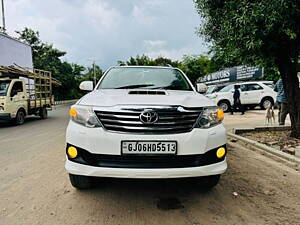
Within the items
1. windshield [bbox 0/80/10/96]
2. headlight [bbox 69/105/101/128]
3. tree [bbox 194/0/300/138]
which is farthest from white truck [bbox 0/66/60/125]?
headlight [bbox 69/105/101/128]

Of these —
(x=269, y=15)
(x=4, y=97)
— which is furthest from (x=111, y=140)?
(x=4, y=97)

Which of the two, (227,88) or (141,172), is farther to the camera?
(227,88)

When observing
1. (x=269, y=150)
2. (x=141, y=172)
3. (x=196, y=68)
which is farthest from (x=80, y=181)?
(x=196, y=68)

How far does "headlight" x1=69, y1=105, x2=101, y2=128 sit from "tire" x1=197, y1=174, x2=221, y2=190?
4.82ft

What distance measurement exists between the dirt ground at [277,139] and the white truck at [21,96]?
832cm

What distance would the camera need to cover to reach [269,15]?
13.6ft

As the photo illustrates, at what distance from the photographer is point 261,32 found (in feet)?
14.5

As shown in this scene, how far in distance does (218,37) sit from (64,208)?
521 cm

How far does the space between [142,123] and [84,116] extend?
23.9 inches

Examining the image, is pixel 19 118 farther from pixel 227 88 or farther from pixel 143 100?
pixel 227 88

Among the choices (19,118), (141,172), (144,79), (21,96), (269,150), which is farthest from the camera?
(21,96)

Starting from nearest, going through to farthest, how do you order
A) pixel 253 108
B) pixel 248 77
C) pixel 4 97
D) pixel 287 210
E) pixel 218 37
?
pixel 287 210, pixel 218 37, pixel 4 97, pixel 253 108, pixel 248 77

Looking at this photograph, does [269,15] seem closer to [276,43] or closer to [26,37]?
[276,43]

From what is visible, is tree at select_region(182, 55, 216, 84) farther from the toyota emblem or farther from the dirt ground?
the toyota emblem
